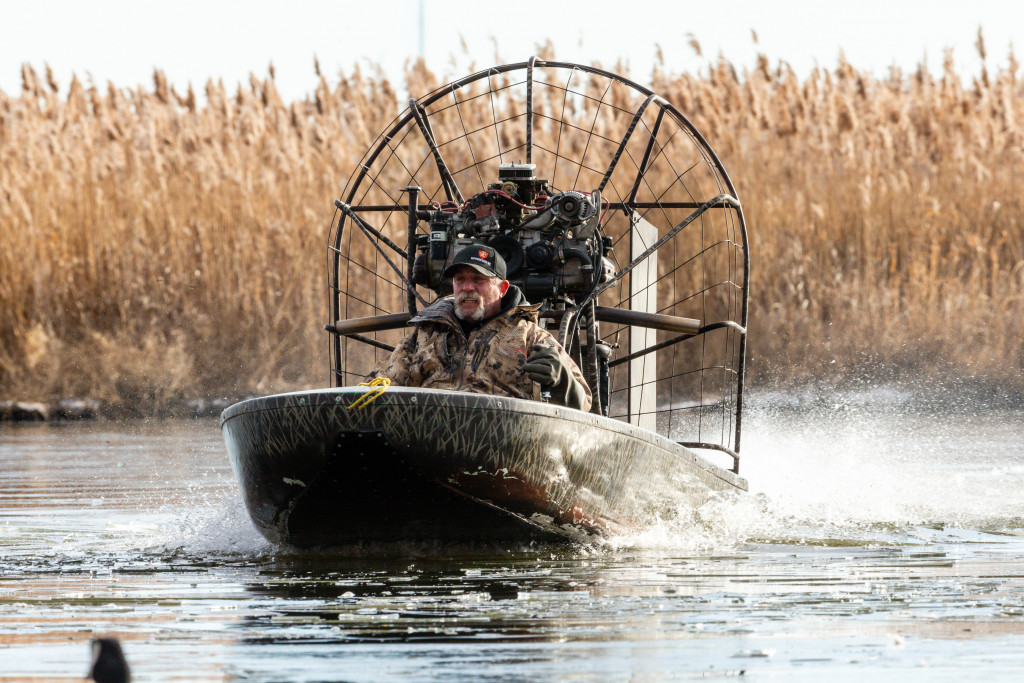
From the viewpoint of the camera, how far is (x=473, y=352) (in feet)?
24.5

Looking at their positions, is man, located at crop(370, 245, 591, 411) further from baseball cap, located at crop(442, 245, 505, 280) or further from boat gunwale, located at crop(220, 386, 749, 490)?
boat gunwale, located at crop(220, 386, 749, 490)

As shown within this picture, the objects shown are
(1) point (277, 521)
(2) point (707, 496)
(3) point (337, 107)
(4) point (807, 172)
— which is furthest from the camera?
(3) point (337, 107)

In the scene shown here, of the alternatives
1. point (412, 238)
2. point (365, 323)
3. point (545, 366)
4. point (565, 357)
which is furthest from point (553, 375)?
point (365, 323)

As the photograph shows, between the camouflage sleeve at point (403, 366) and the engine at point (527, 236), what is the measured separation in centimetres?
76

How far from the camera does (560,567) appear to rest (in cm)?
695

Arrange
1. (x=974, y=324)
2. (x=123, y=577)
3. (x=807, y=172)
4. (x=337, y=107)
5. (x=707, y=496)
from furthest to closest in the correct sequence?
(x=337, y=107), (x=807, y=172), (x=974, y=324), (x=707, y=496), (x=123, y=577)

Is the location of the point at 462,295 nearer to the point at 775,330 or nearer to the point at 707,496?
the point at 707,496

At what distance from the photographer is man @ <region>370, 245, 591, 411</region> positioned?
7.40 m

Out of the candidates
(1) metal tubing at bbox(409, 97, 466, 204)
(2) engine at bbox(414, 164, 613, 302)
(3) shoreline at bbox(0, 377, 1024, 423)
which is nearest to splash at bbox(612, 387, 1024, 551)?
(3) shoreline at bbox(0, 377, 1024, 423)

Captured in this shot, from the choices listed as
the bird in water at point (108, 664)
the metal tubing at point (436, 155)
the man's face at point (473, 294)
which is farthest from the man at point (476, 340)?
the bird in water at point (108, 664)

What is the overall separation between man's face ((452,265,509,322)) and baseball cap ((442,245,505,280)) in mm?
34

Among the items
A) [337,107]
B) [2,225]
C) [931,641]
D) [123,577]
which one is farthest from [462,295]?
[337,107]

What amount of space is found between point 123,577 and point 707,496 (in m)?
2.79

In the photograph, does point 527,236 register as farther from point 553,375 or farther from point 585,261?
point 553,375
